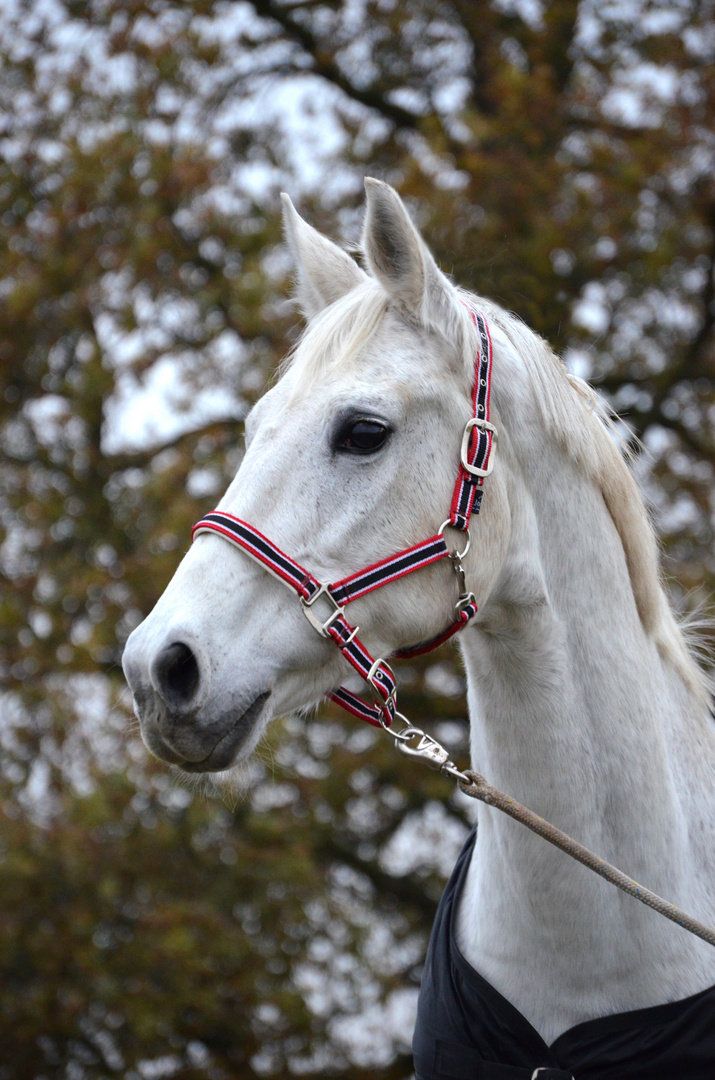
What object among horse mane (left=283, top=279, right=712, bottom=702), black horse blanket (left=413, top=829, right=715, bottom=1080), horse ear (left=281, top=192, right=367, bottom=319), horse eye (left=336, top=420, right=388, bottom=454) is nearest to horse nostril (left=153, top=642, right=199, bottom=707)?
horse eye (left=336, top=420, right=388, bottom=454)

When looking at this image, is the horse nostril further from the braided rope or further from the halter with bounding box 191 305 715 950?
the braided rope

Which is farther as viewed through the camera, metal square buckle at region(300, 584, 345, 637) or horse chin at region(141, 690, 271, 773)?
metal square buckle at region(300, 584, 345, 637)


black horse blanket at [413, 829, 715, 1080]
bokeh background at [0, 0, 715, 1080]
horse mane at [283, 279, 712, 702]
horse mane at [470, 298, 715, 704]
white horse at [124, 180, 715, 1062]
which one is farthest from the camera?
bokeh background at [0, 0, 715, 1080]

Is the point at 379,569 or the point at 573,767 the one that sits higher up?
the point at 379,569

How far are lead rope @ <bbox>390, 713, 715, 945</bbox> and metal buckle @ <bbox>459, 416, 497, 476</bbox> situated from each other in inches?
21.7

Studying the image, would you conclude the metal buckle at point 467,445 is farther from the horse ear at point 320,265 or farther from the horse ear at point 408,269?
the horse ear at point 320,265

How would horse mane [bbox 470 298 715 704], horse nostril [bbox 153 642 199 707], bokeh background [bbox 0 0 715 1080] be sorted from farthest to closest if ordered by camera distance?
bokeh background [bbox 0 0 715 1080], horse mane [bbox 470 298 715 704], horse nostril [bbox 153 642 199 707]

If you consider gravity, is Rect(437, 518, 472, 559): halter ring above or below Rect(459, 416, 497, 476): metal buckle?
below

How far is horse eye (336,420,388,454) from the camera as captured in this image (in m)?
2.02

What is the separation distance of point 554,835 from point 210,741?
74 cm

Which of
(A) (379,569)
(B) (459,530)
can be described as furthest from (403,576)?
(B) (459,530)

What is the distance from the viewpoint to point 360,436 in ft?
6.64

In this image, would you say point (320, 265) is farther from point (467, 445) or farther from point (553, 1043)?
point (553, 1043)

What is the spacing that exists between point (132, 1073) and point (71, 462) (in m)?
4.35
